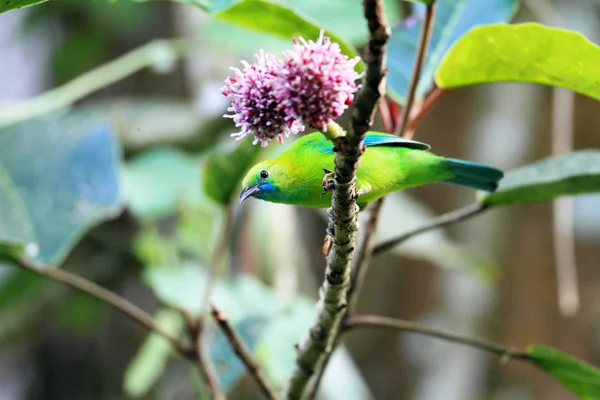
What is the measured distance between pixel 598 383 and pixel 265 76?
56cm

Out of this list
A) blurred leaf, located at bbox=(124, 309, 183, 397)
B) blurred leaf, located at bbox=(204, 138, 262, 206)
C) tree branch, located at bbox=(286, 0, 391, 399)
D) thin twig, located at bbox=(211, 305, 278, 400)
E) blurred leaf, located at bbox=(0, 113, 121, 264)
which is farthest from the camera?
blurred leaf, located at bbox=(124, 309, 183, 397)

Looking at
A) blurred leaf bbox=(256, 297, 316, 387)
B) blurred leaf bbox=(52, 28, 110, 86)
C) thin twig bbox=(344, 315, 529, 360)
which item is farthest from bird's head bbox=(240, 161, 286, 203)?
blurred leaf bbox=(52, 28, 110, 86)

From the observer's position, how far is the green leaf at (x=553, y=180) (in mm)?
734

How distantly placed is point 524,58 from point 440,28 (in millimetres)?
265

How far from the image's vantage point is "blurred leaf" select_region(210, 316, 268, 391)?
1085mm

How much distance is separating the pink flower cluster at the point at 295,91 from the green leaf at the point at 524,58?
9.8 inches

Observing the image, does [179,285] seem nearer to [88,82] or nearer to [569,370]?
[88,82]

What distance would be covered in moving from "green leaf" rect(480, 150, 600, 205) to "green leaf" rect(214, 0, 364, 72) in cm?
23

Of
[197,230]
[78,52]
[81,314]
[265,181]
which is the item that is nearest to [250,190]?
[265,181]

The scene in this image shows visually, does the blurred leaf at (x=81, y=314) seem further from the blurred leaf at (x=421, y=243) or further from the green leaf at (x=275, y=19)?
the green leaf at (x=275, y=19)

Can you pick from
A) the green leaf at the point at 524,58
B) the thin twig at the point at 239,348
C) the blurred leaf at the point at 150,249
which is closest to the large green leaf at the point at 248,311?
the blurred leaf at the point at 150,249

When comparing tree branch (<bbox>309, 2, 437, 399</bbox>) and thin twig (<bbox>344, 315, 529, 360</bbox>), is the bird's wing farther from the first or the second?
thin twig (<bbox>344, 315, 529, 360</bbox>)

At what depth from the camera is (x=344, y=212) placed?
1.54ft

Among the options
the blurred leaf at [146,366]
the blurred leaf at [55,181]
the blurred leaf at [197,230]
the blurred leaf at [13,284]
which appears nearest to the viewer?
the blurred leaf at [55,181]
